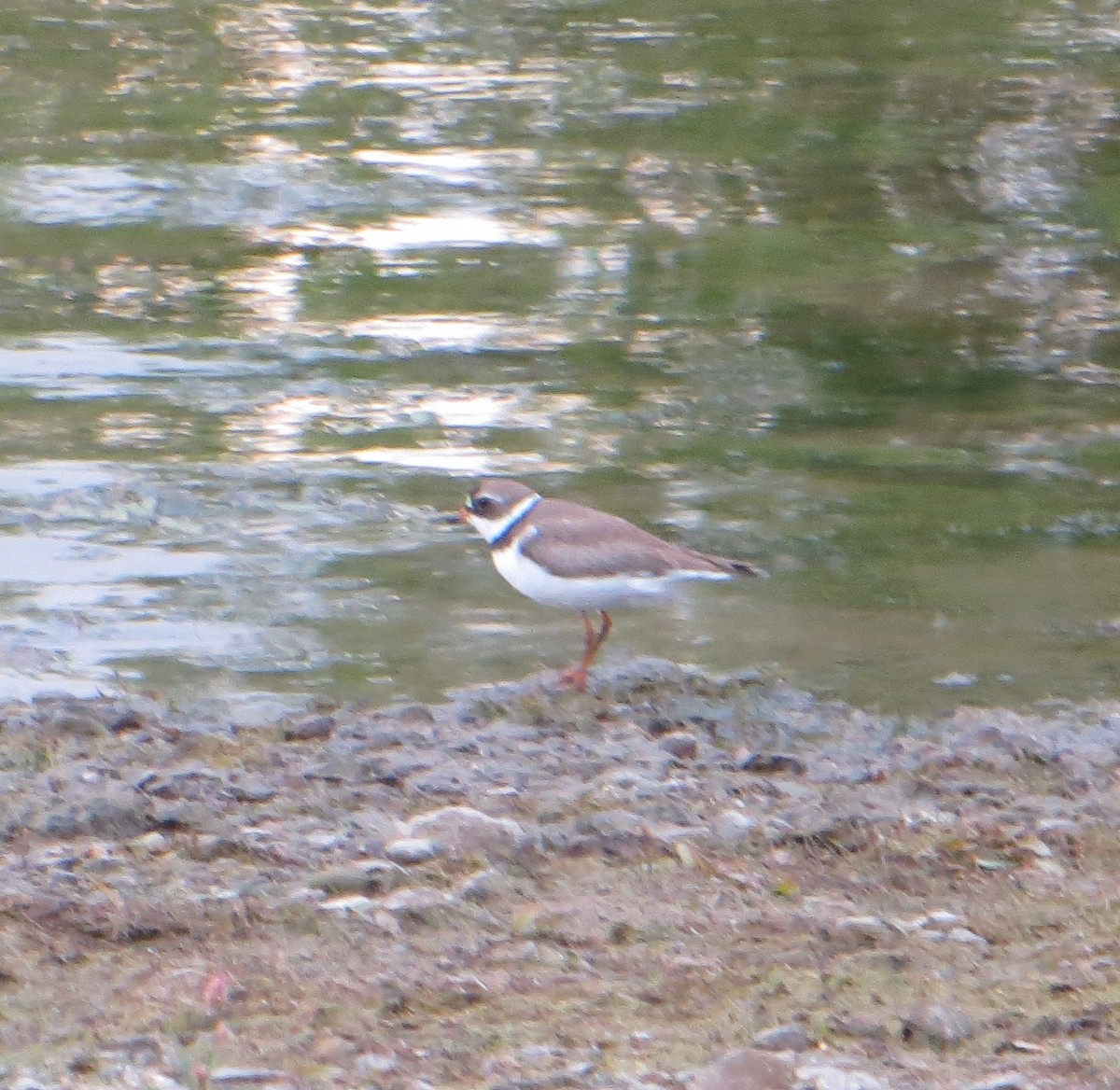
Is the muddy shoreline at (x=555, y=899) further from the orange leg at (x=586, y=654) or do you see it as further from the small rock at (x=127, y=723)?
the orange leg at (x=586, y=654)

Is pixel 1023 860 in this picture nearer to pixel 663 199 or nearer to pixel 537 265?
pixel 537 265

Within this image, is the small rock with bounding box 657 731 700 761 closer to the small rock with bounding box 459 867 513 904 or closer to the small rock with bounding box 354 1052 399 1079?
the small rock with bounding box 459 867 513 904

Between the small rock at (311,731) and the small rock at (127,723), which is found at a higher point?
the small rock at (311,731)

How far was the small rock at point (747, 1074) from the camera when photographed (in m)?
3.92

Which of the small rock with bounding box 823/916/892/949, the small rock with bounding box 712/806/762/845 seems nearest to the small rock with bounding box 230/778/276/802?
the small rock with bounding box 712/806/762/845

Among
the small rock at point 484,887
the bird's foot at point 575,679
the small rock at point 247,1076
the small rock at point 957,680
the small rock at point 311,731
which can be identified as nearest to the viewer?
the small rock at point 247,1076

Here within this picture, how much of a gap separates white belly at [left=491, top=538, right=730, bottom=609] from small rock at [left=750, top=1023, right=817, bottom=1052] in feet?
11.2

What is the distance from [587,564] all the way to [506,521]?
59 cm

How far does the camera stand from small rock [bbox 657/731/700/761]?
663cm

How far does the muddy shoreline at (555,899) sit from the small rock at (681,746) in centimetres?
1

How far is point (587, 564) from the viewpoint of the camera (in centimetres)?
747

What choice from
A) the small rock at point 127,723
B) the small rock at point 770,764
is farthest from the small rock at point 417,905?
the small rock at point 127,723

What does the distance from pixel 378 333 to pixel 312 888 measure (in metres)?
8.04

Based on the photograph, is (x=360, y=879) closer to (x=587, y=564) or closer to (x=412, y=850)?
(x=412, y=850)
